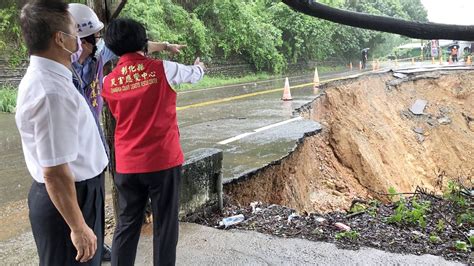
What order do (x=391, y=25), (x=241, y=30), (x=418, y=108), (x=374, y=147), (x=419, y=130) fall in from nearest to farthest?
(x=391, y=25), (x=374, y=147), (x=419, y=130), (x=418, y=108), (x=241, y=30)

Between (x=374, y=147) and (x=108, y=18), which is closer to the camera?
(x=108, y=18)

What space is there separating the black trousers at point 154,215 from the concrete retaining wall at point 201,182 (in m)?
1.23

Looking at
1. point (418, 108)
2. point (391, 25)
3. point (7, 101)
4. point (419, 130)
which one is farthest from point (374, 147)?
point (391, 25)

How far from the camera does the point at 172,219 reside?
288 cm

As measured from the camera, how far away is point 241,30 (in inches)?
906

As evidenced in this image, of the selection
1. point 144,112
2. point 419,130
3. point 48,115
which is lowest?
point 419,130

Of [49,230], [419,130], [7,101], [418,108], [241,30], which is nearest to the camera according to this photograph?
[49,230]

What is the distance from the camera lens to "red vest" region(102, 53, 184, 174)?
272 centimetres

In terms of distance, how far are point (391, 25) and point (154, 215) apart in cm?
214

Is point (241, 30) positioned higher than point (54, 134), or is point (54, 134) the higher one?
point (241, 30)

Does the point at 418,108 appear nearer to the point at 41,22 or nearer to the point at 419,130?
the point at 419,130

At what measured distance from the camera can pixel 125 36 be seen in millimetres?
2676

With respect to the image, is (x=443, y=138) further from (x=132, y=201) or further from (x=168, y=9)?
(x=132, y=201)

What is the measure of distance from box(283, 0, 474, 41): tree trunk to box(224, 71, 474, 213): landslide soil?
425cm
